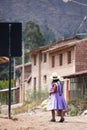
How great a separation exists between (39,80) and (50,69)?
4.09m

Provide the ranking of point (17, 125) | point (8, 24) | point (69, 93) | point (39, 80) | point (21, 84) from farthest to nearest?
point (21, 84) → point (39, 80) → point (69, 93) → point (8, 24) → point (17, 125)

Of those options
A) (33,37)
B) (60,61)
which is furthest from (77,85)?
(33,37)

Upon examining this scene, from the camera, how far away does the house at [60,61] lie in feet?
149

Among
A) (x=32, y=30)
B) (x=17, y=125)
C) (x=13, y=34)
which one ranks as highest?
(x=32, y=30)

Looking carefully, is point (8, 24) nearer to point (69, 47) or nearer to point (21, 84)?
point (69, 47)

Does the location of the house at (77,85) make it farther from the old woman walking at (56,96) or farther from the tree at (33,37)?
the tree at (33,37)

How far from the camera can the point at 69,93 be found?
138 ft

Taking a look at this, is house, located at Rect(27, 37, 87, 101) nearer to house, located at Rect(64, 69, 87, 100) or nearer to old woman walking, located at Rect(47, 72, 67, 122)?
house, located at Rect(64, 69, 87, 100)

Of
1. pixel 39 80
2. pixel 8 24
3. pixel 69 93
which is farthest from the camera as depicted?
pixel 39 80

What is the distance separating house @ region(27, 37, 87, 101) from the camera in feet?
149

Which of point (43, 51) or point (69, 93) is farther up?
point (43, 51)

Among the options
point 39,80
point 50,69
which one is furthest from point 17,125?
point 39,80

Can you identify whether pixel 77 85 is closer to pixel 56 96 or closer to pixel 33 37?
pixel 56 96

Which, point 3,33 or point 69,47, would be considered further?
point 69,47
